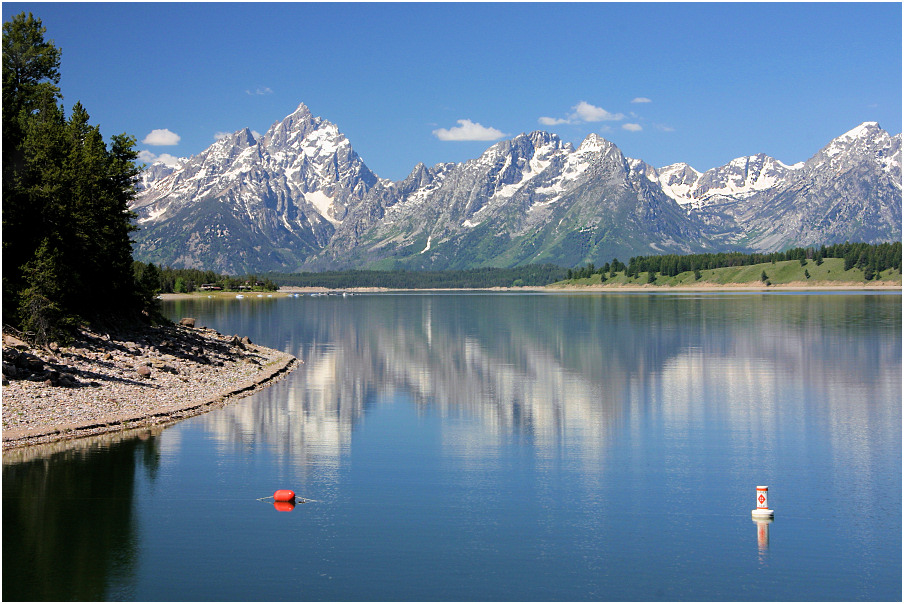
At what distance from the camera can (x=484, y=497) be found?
1329 inches

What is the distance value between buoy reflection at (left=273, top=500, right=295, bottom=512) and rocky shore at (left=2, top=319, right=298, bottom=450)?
57.3 feet

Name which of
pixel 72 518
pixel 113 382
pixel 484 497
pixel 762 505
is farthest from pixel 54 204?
pixel 762 505

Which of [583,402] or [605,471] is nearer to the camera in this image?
[605,471]

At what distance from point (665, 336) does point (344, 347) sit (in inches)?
1838

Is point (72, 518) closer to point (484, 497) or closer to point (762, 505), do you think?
point (484, 497)

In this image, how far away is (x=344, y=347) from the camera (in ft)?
346

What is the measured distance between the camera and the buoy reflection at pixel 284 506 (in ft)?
105

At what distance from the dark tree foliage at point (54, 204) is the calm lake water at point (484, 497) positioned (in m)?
20.2

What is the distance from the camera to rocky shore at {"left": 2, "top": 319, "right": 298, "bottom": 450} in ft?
149

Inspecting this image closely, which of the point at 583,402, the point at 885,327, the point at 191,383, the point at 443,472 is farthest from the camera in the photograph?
the point at 885,327

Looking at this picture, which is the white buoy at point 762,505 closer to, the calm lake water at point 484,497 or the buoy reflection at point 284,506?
the calm lake water at point 484,497

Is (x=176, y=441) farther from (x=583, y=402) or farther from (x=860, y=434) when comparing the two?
(x=860, y=434)

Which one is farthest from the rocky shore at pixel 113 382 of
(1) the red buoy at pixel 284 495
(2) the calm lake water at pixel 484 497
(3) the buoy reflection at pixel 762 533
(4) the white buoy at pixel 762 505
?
(3) the buoy reflection at pixel 762 533

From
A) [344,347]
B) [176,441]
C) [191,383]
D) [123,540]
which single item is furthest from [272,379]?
[123,540]
